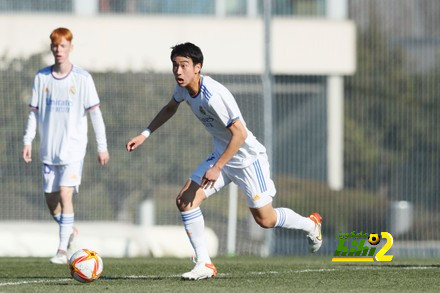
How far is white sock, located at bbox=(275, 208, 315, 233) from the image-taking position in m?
9.50

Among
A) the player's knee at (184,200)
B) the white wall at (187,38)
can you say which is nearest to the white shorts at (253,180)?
the player's knee at (184,200)

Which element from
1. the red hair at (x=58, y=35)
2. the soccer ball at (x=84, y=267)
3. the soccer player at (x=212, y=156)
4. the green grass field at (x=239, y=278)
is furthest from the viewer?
the red hair at (x=58, y=35)

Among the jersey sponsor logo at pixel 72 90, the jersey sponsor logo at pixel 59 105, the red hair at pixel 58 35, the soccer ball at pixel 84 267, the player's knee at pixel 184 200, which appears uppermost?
the red hair at pixel 58 35

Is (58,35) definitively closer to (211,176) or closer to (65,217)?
(65,217)

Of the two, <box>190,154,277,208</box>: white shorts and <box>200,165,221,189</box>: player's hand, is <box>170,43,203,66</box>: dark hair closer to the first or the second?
<box>200,165,221,189</box>: player's hand

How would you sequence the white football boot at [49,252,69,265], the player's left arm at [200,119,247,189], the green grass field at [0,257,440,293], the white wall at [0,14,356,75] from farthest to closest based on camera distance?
the white wall at [0,14,356,75], the white football boot at [49,252,69,265], the player's left arm at [200,119,247,189], the green grass field at [0,257,440,293]

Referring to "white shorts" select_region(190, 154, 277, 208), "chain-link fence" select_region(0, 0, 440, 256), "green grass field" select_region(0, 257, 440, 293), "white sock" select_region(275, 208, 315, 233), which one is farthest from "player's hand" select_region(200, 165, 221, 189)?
"chain-link fence" select_region(0, 0, 440, 256)

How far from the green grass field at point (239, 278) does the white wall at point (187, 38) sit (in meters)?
6.56

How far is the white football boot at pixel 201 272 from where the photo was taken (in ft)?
28.4

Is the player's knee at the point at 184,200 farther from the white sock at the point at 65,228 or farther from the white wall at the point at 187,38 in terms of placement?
the white wall at the point at 187,38

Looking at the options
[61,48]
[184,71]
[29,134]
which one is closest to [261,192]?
[184,71]

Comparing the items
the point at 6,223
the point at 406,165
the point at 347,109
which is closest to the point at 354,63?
the point at 347,109

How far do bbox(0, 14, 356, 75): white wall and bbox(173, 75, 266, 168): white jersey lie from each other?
25.1ft

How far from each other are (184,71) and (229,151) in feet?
2.25
